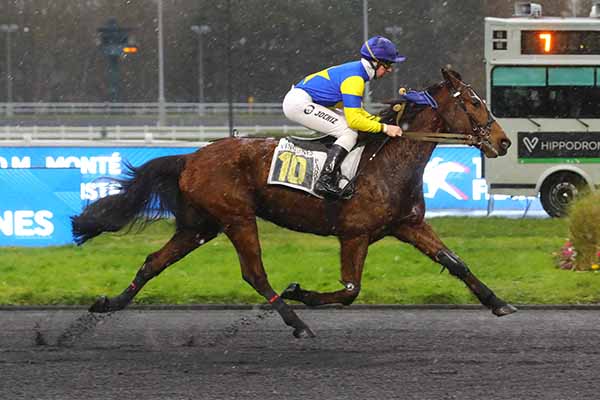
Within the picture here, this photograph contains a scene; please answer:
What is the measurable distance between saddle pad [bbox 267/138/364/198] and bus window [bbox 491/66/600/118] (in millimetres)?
12279

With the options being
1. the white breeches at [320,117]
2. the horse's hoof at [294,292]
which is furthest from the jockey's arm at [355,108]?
the horse's hoof at [294,292]

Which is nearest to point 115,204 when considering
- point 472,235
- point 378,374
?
point 378,374

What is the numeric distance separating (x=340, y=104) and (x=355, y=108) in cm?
44

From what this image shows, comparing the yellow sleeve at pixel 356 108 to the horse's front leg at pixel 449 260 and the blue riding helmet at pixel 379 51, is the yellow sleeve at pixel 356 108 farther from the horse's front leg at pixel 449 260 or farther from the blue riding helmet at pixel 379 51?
the horse's front leg at pixel 449 260

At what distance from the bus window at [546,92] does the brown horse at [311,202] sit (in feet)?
38.7

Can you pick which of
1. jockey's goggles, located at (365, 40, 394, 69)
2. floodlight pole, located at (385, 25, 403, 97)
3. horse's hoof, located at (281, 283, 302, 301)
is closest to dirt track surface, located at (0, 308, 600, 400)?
horse's hoof, located at (281, 283, 302, 301)

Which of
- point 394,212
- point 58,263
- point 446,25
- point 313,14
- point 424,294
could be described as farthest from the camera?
point 313,14

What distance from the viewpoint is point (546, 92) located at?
1955cm

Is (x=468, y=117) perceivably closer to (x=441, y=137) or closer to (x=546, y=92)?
(x=441, y=137)

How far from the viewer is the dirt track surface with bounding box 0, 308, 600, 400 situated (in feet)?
20.0

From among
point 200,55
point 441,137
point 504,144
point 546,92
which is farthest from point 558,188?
point 200,55

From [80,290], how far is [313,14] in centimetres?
3622

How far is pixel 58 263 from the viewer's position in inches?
493

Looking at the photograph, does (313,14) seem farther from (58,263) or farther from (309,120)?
(309,120)
